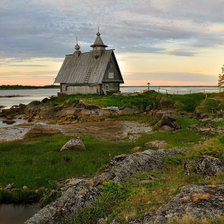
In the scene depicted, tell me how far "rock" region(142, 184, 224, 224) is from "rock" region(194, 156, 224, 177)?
167 cm

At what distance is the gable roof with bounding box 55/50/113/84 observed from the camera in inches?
1877

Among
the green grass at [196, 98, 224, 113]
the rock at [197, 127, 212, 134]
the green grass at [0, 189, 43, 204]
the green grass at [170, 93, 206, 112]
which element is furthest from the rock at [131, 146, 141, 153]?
the green grass at [170, 93, 206, 112]

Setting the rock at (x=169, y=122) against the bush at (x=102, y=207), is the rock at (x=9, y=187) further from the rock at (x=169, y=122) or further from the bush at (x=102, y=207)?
the rock at (x=169, y=122)

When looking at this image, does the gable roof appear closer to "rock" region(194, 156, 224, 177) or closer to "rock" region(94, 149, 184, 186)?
"rock" region(94, 149, 184, 186)

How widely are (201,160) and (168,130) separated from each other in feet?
52.8

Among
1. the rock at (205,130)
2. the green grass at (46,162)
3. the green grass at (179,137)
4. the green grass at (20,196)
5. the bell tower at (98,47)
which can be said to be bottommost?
the green grass at (20,196)

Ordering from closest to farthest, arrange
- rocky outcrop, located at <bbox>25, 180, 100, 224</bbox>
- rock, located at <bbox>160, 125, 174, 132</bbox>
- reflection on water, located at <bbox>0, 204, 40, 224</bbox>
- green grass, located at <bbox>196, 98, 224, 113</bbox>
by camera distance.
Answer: rocky outcrop, located at <bbox>25, 180, 100, 224</bbox> → reflection on water, located at <bbox>0, 204, 40, 224</bbox> → rock, located at <bbox>160, 125, 174, 132</bbox> → green grass, located at <bbox>196, 98, 224, 113</bbox>

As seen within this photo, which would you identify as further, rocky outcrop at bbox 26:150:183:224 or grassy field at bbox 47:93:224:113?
grassy field at bbox 47:93:224:113

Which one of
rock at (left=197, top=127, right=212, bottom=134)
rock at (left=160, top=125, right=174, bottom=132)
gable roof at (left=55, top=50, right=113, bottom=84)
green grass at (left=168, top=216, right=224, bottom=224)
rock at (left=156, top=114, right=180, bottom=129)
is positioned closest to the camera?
green grass at (left=168, top=216, right=224, bottom=224)

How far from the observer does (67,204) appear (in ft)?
22.4

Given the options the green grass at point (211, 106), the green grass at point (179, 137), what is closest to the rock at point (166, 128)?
the green grass at point (179, 137)

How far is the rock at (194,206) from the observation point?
4680 mm

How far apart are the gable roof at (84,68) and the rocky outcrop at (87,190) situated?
37.9 m

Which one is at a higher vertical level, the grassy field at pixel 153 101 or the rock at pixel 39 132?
the grassy field at pixel 153 101
